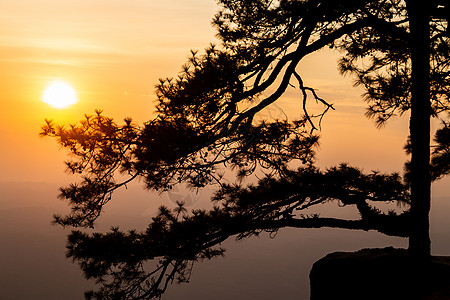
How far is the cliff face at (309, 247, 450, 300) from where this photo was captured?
5719 mm

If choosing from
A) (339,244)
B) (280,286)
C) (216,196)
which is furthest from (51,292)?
(216,196)

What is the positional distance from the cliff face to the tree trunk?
273 mm

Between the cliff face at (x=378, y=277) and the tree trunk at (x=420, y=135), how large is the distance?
0.27 m

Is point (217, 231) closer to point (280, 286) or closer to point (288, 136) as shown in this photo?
point (288, 136)

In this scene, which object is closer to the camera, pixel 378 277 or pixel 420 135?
pixel 420 135

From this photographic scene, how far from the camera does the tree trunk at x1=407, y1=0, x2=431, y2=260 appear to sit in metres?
5.76

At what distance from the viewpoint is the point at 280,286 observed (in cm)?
16488

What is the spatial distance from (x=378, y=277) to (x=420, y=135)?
210 centimetres

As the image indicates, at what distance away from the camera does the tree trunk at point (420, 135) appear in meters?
5.76

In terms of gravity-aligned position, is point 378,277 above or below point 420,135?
below

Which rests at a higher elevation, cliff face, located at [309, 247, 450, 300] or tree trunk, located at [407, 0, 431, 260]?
tree trunk, located at [407, 0, 431, 260]

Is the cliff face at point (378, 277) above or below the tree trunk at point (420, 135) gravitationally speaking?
below

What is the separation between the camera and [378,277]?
6.30m

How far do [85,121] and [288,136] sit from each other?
8.98 feet
